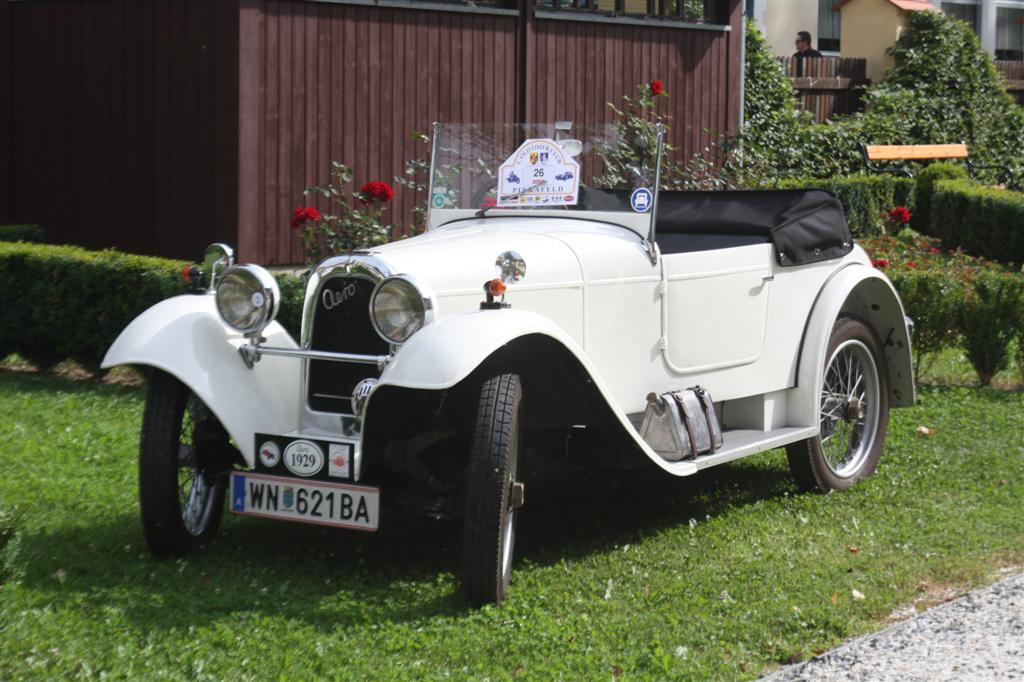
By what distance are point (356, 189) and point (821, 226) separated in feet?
21.3

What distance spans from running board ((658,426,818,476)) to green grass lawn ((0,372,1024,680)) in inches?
12.3

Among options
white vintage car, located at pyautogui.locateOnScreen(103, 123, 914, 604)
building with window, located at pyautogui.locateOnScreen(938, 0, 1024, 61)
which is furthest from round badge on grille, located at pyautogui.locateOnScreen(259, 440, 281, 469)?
building with window, located at pyautogui.locateOnScreen(938, 0, 1024, 61)

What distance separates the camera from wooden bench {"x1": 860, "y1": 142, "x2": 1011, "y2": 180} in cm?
1944

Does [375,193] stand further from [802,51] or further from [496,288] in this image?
[802,51]

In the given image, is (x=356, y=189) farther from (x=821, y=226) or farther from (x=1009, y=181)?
(x=1009, y=181)

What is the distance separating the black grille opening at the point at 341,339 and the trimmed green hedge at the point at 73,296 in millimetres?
3454

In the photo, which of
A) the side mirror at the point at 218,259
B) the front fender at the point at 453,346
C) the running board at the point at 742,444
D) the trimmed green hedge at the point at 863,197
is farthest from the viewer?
the trimmed green hedge at the point at 863,197

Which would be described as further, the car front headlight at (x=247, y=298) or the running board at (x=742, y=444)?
the running board at (x=742, y=444)

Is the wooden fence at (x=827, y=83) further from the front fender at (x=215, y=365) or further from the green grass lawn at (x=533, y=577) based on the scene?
the front fender at (x=215, y=365)

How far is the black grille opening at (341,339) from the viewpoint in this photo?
5.27m

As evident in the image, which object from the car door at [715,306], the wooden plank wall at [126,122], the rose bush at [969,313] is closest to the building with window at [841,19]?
the wooden plank wall at [126,122]

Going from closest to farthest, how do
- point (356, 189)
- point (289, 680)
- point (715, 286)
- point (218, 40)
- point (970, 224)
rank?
point (289, 680) → point (715, 286) → point (218, 40) → point (356, 189) → point (970, 224)

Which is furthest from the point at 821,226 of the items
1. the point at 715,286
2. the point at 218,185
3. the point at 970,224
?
the point at 970,224

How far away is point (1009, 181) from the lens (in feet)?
70.5
